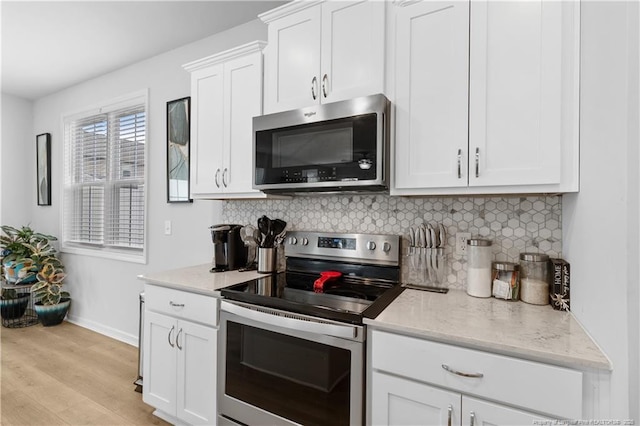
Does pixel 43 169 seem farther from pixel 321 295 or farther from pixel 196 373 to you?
pixel 321 295

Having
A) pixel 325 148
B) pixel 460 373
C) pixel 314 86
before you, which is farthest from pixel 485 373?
pixel 314 86

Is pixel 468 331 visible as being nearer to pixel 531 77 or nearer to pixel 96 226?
pixel 531 77

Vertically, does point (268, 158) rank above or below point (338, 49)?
below

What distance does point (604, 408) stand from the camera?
0.92 meters

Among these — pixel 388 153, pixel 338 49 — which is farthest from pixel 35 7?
pixel 388 153

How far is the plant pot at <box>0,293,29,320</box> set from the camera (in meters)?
3.58

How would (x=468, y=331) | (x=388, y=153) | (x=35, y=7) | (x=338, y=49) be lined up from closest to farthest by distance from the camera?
(x=468, y=331), (x=388, y=153), (x=338, y=49), (x=35, y=7)

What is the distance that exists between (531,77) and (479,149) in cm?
31

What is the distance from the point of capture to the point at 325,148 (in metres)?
1.62

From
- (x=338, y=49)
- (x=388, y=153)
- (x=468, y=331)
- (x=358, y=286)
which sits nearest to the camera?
(x=468, y=331)

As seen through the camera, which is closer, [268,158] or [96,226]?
[268,158]

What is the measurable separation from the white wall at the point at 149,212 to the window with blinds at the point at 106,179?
16 cm

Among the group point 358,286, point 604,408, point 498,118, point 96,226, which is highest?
point 498,118

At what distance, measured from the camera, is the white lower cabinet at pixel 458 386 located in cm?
97
